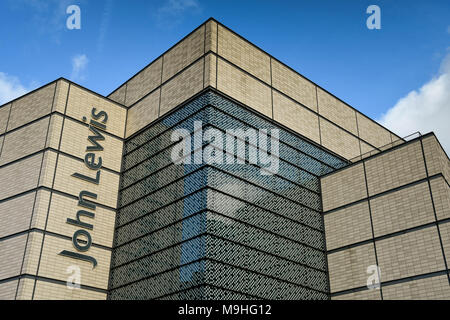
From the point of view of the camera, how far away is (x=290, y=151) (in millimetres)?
27188

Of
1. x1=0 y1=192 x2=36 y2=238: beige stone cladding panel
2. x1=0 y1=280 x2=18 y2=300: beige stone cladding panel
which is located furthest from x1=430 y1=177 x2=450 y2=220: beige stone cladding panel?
x1=0 y1=280 x2=18 y2=300: beige stone cladding panel

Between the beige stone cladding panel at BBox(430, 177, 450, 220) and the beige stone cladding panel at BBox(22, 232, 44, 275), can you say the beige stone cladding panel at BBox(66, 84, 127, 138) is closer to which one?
the beige stone cladding panel at BBox(22, 232, 44, 275)

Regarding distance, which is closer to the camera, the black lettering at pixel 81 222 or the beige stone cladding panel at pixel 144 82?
the black lettering at pixel 81 222

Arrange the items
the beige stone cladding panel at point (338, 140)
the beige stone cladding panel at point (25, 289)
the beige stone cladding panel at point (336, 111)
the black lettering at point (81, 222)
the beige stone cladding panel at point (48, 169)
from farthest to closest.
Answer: the beige stone cladding panel at point (336, 111), the beige stone cladding panel at point (338, 140), the black lettering at point (81, 222), the beige stone cladding panel at point (48, 169), the beige stone cladding panel at point (25, 289)

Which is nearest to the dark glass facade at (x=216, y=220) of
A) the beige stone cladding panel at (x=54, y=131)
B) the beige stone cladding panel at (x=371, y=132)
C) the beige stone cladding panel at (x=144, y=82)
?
the beige stone cladding panel at (x=144, y=82)

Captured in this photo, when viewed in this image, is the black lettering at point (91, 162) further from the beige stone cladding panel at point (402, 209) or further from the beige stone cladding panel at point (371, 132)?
the beige stone cladding panel at point (371, 132)

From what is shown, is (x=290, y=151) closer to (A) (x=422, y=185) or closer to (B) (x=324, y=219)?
(B) (x=324, y=219)

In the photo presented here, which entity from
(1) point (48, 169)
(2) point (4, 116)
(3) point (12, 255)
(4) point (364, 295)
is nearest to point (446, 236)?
(4) point (364, 295)

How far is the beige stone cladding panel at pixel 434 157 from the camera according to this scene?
23172 millimetres

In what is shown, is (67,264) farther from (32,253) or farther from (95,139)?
(95,139)

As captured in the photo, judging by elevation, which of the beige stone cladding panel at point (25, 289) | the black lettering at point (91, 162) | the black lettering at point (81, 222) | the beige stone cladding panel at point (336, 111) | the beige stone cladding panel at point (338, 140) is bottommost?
the beige stone cladding panel at point (25, 289)

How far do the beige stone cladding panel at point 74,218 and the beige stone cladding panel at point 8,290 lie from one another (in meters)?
2.78

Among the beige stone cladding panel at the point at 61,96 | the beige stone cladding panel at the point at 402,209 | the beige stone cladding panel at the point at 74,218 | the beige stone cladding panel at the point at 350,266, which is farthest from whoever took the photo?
the beige stone cladding panel at the point at 61,96
